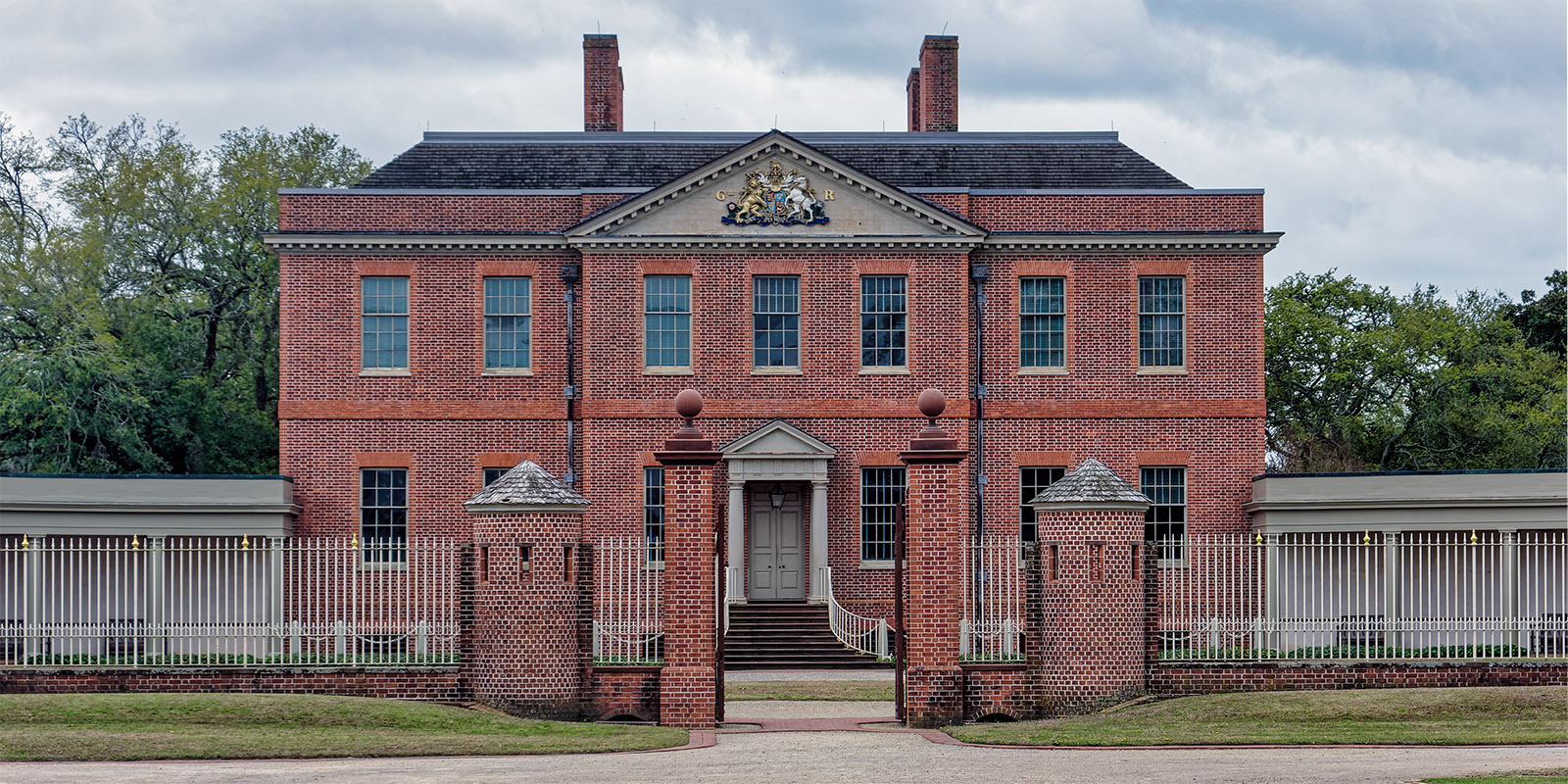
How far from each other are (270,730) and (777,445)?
48.4 feet

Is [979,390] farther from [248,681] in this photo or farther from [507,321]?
[248,681]

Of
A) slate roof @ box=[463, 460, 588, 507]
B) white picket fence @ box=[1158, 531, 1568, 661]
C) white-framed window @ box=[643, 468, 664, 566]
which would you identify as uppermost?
slate roof @ box=[463, 460, 588, 507]

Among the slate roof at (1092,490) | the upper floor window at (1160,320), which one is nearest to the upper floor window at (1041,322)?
the upper floor window at (1160,320)

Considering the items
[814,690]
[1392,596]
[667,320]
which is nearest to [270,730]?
[814,690]

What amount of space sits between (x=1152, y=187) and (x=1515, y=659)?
1400 cm

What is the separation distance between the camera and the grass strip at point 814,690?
81.1ft

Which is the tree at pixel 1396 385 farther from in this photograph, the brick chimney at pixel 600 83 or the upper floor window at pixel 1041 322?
the brick chimney at pixel 600 83

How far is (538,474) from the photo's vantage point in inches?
878

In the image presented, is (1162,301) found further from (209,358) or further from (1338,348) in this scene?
(209,358)

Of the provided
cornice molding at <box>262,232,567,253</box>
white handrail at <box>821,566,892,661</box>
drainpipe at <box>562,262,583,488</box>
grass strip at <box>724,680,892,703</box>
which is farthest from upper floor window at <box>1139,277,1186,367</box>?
cornice molding at <box>262,232,567,253</box>

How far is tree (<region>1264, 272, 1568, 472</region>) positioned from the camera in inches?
1843

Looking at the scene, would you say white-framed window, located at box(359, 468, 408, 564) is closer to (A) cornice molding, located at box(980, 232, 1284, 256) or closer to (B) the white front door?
(B) the white front door

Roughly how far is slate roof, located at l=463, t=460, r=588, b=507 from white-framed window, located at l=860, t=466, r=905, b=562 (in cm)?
1135

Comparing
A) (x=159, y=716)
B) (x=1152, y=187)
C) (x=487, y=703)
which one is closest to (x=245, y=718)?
(x=159, y=716)
